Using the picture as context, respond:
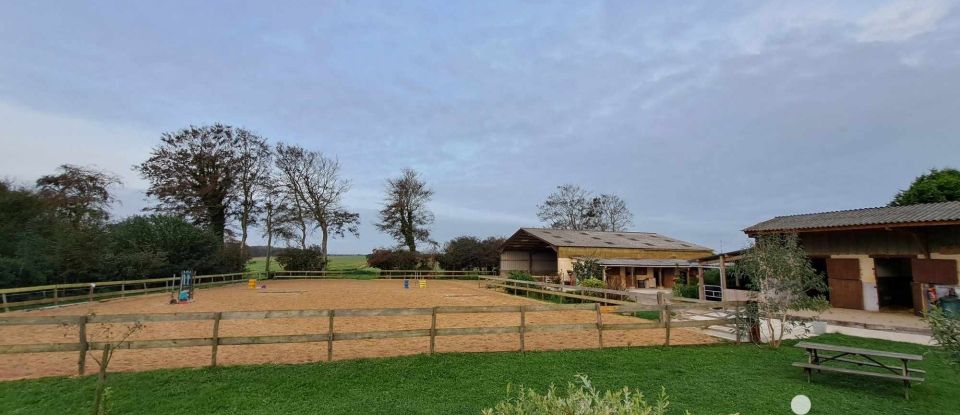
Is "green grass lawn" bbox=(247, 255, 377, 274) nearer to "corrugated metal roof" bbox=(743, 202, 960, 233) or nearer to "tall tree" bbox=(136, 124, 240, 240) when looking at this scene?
"tall tree" bbox=(136, 124, 240, 240)

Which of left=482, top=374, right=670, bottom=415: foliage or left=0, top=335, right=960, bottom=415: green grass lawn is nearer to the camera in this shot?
left=482, top=374, right=670, bottom=415: foliage

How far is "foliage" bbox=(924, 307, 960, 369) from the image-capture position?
480 centimetres

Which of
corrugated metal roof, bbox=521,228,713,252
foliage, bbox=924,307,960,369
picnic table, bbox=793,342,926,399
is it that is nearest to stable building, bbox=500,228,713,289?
corrugated metal roof, bbox=521,228,713,252

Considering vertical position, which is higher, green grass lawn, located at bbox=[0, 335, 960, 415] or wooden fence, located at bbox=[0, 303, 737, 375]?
wooden fence, located at bbox=[0, 303, 737, 375]

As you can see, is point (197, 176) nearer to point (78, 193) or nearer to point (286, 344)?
point (78, 193)

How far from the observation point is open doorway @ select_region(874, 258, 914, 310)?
47.0 ft

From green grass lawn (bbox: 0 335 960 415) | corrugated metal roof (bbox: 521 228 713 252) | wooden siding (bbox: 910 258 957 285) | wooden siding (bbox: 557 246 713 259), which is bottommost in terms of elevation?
green grass lawn (bbox: 0 335 960 415)

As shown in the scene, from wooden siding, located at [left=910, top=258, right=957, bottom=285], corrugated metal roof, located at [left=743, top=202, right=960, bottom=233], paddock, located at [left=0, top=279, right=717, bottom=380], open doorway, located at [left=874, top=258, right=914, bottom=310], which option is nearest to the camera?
paddock, located at [left=0, top=279, right=717, bottom=380]

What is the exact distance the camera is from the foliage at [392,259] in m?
39.5

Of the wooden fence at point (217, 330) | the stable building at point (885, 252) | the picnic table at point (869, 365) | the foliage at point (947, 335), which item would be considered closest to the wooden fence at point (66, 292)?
the wooden fence at point (217, 330)

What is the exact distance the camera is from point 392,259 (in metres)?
39.5

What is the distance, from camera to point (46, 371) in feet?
19.9

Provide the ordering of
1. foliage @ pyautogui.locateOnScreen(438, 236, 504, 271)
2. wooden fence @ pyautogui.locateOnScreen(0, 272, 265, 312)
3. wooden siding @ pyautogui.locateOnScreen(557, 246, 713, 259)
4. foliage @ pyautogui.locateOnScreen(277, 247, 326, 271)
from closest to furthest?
wooden fence @ pyautogui.locateOnScreen(0, 272, 265, 312) < wooden siding @ pyautogui.locateOnScreen(557, 246, 713, 259) < foliage @ pyautogui.locateOnScreen(277, 247, 326, 271) < foliage @ pyautogui.locateOnScreen(438, 236, 504, 271)

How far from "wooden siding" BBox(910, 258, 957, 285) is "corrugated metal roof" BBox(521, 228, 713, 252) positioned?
16.7m
